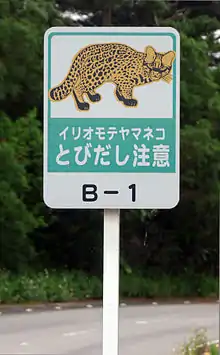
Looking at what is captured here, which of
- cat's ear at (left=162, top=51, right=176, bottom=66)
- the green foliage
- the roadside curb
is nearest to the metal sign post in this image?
cat's ear at (left=162, top=51, right=176, bottom=66)

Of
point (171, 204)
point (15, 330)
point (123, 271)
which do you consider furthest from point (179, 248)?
point (171, 204)

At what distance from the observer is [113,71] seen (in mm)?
4492

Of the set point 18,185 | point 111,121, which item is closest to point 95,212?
point 18,185

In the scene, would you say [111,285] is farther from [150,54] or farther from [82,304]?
[82,304]

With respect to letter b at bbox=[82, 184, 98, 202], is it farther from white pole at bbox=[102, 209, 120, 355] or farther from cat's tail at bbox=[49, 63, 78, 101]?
cat's tail at bbox=[49, 63, 78, 101]

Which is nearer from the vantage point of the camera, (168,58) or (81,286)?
(168,58)

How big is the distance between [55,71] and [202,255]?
22.6 metres

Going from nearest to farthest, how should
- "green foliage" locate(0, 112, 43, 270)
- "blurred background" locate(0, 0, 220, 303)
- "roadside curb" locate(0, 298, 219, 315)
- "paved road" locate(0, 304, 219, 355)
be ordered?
1. "paved road" locate(0, 304, 219, 355)
2. "roadside curb" locate(0, 298, 219, 315)
3. "green foliage" locate(0, 112, 43, 270)
4. "blurred background" locate(0, 0, 220, 303)

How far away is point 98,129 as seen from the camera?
446 centimetres

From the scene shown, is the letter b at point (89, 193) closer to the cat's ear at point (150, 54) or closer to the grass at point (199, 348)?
the cat's ear at point (150, 54)

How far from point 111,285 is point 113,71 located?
4.31 ft

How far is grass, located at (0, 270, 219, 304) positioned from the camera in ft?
62.7

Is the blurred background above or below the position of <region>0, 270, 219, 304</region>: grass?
above

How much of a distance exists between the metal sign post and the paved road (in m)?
7.31
